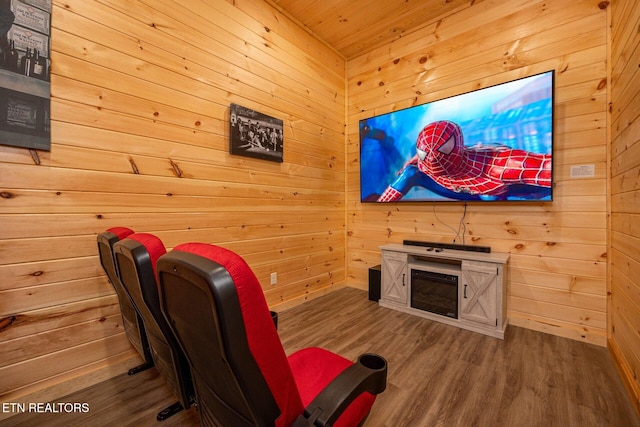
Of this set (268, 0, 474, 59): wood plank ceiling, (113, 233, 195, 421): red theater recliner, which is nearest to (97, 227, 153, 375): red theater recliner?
(113, 233, 195, 421): red theater recliner

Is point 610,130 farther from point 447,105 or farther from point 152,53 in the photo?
point 152,53

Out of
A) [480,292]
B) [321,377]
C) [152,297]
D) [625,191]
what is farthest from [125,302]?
[625,191]

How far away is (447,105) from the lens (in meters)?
2.89

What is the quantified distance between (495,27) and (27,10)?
365cm

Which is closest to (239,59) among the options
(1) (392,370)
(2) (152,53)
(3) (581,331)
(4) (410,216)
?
(2) (152,53)

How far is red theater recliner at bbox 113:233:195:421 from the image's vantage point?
3.32ft

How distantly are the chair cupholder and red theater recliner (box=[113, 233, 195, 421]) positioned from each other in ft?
2.37

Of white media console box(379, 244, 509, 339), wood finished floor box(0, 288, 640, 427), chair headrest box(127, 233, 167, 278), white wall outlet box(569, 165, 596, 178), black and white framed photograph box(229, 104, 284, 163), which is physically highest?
black and white framed photograph box(229, 104, 284, 163)

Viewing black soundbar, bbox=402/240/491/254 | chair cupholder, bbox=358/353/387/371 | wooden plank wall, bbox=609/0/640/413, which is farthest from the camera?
black soundbar, bbox=402/240/491/254

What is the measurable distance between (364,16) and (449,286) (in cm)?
302

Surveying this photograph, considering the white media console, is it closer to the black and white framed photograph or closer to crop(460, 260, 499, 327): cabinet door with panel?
crop(460, 260, 499, 327): cabinet door with panel

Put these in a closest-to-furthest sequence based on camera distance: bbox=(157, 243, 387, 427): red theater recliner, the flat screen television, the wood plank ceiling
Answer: bbox=(157, 243, 387, 427): red theater recliner → the flat screen television → the wood plank ceiling

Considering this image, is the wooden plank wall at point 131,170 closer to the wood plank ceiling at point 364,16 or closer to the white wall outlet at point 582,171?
the wood plank ceiling at point 364,16

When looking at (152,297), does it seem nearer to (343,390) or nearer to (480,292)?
(343,390)
